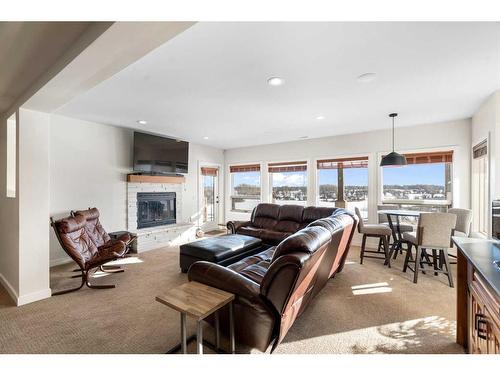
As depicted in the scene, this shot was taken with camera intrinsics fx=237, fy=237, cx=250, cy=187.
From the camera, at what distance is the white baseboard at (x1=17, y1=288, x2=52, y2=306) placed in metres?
2.57

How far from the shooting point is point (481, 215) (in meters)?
3.93

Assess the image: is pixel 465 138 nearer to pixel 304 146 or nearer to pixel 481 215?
pixel 481 215

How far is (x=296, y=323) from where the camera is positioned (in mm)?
2221

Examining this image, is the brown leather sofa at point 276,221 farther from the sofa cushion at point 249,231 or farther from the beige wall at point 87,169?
the beige wall at point 87,169

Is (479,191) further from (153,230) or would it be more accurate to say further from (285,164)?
(153,230)

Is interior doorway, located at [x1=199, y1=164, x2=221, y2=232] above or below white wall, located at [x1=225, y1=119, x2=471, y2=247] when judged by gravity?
below

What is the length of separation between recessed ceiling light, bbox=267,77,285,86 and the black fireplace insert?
380cm

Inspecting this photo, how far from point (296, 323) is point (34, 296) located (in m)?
2.89

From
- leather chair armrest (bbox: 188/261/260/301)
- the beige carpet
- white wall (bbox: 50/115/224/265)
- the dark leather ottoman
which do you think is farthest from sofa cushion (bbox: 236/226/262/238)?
leather chair armrest (bbox: 188/261/260/301)

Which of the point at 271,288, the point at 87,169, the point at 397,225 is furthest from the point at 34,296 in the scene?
the point at 397,225

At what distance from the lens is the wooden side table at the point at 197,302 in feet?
4.70

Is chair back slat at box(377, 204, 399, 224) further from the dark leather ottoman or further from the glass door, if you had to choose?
the glass door

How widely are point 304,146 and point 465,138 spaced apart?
304 cm

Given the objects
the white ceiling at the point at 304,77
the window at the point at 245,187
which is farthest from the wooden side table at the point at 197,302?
the window at the point at 245,187
